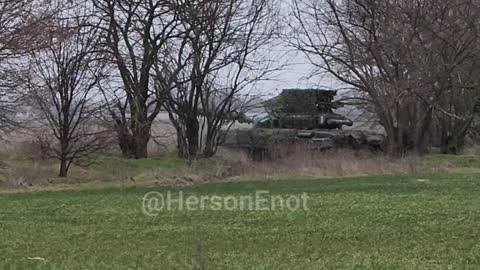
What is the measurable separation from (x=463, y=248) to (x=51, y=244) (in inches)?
198

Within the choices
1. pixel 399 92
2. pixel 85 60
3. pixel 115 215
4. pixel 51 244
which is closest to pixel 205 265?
pixel 51 244

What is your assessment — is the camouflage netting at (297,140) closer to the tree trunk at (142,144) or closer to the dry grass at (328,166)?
the dry grass at (328,166)

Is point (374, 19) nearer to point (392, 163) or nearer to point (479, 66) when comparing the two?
point (479, 66)

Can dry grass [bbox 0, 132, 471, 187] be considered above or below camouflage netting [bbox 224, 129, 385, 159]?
below

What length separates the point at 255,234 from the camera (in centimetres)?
977

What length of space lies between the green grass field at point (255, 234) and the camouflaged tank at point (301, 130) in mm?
13794

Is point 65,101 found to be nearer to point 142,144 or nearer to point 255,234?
point 142,144

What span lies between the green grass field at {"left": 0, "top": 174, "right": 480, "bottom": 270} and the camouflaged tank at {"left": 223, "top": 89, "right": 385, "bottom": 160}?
45.3 feet

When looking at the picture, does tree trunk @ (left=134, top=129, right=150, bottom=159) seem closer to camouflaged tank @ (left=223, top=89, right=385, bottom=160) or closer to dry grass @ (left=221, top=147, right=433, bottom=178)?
dry grass @ (left=221, top=147, right=433, bottom=178)

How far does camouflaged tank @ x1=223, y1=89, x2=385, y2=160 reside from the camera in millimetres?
29000

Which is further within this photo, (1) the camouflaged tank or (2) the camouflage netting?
(1) the camouflaged tank

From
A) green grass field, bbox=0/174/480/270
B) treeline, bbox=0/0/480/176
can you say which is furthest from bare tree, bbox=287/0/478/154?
green grass field, bbox=0/174/480/270

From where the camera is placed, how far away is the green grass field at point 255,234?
313 inches

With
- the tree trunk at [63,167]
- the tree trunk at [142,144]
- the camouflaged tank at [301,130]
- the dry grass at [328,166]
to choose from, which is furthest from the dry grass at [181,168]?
the camouflaged tank at [301,130]
